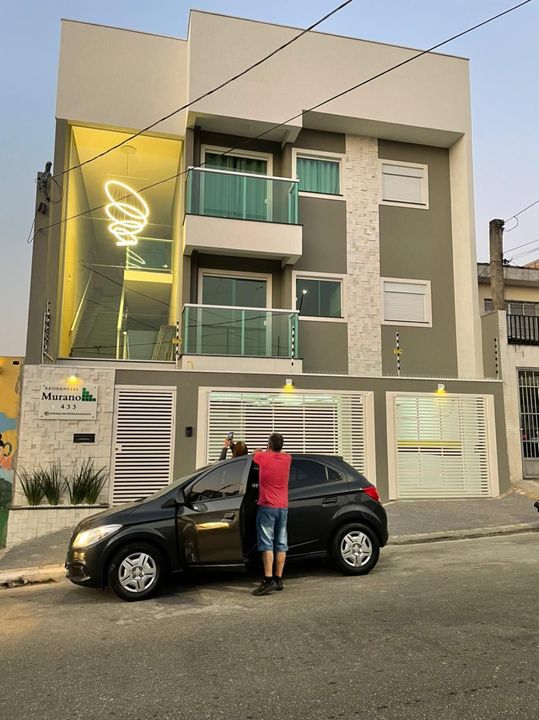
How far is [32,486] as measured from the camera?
432 inches

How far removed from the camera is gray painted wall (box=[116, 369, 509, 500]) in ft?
40.2

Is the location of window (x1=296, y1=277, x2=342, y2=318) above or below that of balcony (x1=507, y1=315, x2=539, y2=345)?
above

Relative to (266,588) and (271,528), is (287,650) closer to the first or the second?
(266,588)

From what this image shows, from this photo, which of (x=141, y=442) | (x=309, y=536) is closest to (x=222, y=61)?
→ (x=141, y=442)

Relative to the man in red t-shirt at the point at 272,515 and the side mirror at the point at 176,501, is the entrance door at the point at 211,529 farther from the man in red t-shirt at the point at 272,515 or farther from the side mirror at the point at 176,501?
the man in red t-shirt at the point at 272,515

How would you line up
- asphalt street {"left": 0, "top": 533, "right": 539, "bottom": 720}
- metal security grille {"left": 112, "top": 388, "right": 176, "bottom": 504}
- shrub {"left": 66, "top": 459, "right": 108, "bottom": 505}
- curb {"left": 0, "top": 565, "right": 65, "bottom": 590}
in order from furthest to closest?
metal security grille {"left": 112, "top": 388, "right": 176, "bottom": 504} < shrub {"left": 66, "top": 459, "right": 108, "bottom": 505} < curb {"left": 0, "top": 565, "right": 65, "bottom": 590} < asphalt street {"left": 0, "top": 533, "right": 539, "bottom": 720}

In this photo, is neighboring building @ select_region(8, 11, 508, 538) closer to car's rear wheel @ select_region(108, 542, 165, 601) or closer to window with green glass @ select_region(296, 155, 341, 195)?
window with green glass @ select_region(296, 155, 341, 195)

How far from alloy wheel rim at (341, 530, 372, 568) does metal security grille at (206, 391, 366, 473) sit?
545 cm

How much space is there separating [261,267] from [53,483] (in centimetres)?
800

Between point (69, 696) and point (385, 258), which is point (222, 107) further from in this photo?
point (69, 696)

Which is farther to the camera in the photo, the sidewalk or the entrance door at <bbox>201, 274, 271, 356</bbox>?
the entrance door at <bbox>201, 274, 271, 356</bbox>

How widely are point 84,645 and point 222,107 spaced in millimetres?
13620

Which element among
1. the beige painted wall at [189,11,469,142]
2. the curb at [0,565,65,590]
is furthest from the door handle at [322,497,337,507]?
the beige painted wall at [189,11,469,142]

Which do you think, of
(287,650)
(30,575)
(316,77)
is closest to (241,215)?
(316,77)
